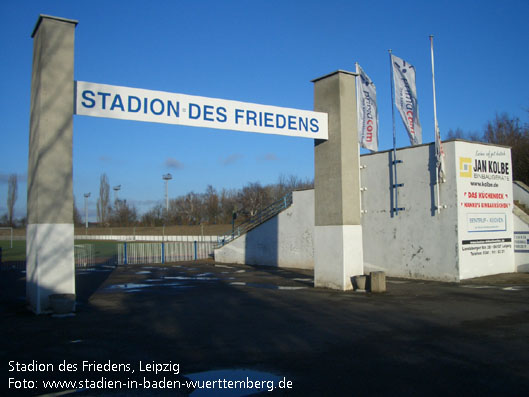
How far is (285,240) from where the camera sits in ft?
83.5

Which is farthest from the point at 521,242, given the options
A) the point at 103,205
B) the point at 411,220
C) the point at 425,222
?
the point at 103,205

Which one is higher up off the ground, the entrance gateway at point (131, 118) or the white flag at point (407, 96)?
the white flag at point (407, 96)

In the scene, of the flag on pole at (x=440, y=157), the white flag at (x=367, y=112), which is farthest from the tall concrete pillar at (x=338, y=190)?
the flag on pole at (x=440, y=157)

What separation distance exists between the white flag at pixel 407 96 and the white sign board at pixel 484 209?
6.82ft

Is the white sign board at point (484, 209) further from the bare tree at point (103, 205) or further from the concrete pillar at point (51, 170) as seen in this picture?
the bare tree at point (103, 205)

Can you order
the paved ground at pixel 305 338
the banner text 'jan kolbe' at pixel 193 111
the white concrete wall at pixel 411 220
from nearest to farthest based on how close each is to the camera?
the paved ground at pixel 305 338 < the banner text 'jan kolbe' at pixel 193 111 < the white concrete wall at pixel 411 220

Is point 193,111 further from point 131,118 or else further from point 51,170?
point 51,170

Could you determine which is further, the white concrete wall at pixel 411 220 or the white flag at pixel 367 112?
the white flag at pixel 367 112

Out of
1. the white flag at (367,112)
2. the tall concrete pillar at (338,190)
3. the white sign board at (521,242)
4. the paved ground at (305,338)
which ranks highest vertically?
the white flag at (367,112)

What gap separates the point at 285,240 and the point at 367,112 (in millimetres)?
10000

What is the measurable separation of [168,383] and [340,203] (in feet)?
31.2

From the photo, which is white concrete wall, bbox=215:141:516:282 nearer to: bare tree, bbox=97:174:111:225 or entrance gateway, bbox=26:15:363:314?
entrance gateway, bbox=26:15:363:314

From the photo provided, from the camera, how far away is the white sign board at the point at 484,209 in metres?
16.8

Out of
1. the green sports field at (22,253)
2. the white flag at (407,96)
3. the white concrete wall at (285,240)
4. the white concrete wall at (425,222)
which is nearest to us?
the white concrete wall at (425,222)
